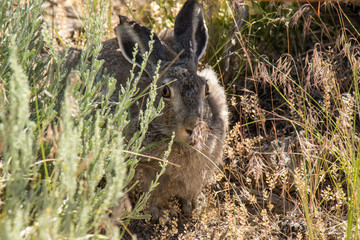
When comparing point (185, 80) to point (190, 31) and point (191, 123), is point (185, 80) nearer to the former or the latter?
point (191, 123)

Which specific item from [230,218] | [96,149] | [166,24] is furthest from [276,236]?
[166,24]

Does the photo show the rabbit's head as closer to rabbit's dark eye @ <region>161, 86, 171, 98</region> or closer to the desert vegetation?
rabbit's dark eye @ <region>161, 86, 171, 98</region>

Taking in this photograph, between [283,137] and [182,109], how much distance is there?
4.81ft

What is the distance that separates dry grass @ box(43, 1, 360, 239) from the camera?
3279 millimetres

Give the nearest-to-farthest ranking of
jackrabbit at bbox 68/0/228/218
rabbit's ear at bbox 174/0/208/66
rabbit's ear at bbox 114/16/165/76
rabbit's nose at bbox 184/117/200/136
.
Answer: rabbit's nose at bbox 184/117/200/136 → jackrabbit at bbox 68/0/228/218 → rabbit's ear at bbox 114/16/165/76 → rabbit's ear at bbox 174/0/208/66

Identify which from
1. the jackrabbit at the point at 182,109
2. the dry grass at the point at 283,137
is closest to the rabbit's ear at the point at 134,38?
the jackrabbit at the point at 182,109

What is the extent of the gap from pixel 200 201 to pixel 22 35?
220cm

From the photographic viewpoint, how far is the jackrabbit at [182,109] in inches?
140

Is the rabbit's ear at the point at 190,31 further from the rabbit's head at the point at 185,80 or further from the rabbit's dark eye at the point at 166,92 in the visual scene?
the rabbit's dark eye at the point at 166,92

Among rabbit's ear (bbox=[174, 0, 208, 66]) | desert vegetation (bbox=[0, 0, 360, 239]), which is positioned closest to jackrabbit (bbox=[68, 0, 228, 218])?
rabbit's ear (bbox=[174, 0, 208, 66])

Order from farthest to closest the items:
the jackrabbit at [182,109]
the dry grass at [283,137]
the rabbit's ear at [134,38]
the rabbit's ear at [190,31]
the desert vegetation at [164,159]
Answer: the rabbit's ear at [190,31] < the rabbit's ear at [134,38] < the jackrabbit at [182,109] < the dry grass at [283,137] < the desert vegetation at [164,159]

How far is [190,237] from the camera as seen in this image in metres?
3.36

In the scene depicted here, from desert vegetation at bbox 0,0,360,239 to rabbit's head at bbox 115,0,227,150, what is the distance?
21cm

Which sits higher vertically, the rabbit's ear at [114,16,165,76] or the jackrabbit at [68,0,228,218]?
the rabbit's ear at [114,16,165,76]
